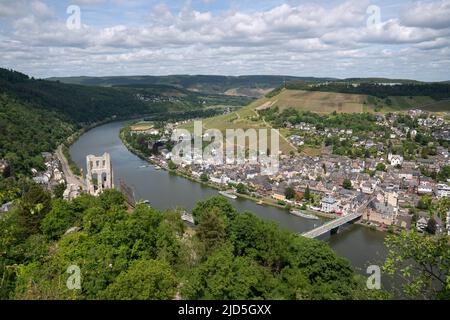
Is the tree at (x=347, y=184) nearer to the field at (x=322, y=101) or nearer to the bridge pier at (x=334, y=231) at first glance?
the bridge pier at (x=334, y=231)

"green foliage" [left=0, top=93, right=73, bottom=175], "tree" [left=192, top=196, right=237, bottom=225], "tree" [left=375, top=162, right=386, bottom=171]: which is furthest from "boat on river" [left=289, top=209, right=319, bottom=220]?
"green foliage" [left=0, top=93, right=73, bottom=175]

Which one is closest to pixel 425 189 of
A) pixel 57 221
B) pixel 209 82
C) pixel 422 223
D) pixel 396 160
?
pixel 396 160

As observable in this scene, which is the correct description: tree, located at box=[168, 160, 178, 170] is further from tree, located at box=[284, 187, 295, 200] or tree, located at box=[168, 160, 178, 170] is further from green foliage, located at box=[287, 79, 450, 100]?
green foliage, located at box=[287, 79, 450, 100]

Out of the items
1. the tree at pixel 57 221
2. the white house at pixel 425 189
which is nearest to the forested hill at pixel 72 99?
the tree at pixel 57 221

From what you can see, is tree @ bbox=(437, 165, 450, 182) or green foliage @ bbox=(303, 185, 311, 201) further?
tree @ bbox=(437, 165, 450, 182)

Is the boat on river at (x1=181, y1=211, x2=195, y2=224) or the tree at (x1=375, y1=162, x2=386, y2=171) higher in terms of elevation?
the tree at (x1=375, y1=162, x2=386, y2=171)

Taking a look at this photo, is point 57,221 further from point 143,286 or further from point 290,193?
point 290,193
